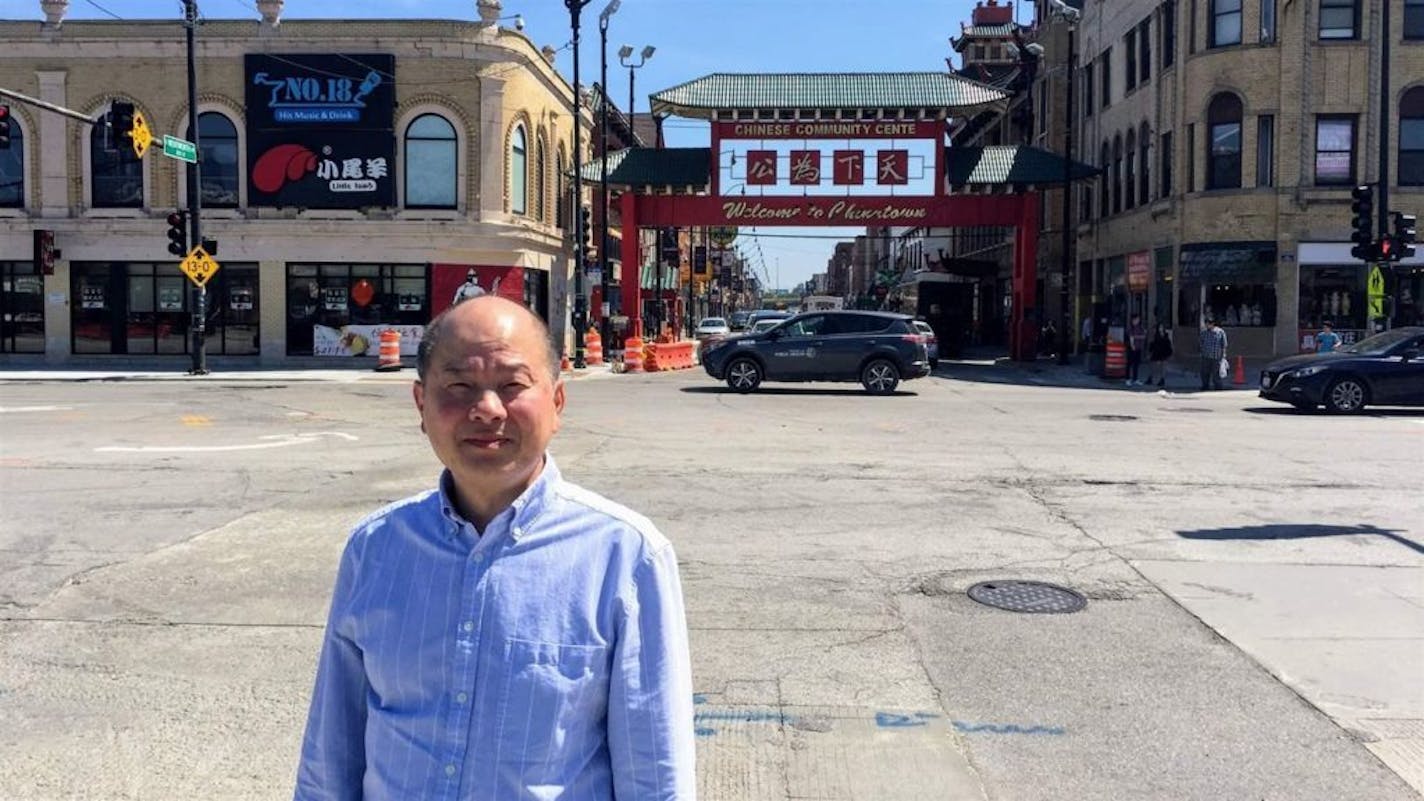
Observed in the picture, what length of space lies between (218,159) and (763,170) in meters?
15.7

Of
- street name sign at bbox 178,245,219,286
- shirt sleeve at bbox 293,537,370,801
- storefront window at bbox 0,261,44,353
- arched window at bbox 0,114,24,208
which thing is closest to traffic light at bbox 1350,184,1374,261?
street name sign at bbox 178,245,219,286

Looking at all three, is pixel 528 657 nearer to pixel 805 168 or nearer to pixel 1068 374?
pixel 1068 374

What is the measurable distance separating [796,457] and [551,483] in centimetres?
1111

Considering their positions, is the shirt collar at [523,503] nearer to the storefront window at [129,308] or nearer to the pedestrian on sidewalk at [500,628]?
the pedestrian on sidewalk at [500,628]

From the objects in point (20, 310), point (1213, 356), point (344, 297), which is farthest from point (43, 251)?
point (1213, 356)

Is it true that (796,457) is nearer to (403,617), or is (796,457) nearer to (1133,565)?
(1133,565)

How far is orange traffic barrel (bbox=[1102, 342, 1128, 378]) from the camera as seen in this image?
29.2m

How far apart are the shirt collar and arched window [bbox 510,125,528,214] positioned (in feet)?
107

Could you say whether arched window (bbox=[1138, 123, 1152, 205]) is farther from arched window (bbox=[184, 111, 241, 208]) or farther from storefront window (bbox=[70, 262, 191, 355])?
storefront window (bbox=[70, 262, 191, 355])

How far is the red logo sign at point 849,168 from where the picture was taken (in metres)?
35.5

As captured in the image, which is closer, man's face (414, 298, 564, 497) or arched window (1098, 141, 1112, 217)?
man's face (414, 298, 564, 497)

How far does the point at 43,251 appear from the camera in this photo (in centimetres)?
3169

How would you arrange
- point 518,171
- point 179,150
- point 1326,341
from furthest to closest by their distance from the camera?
point 518,171 → point 1326,341 → point 179,150

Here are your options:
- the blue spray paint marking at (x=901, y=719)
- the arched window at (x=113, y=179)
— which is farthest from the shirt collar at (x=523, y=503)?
the arched window at (x=113, y=179)
